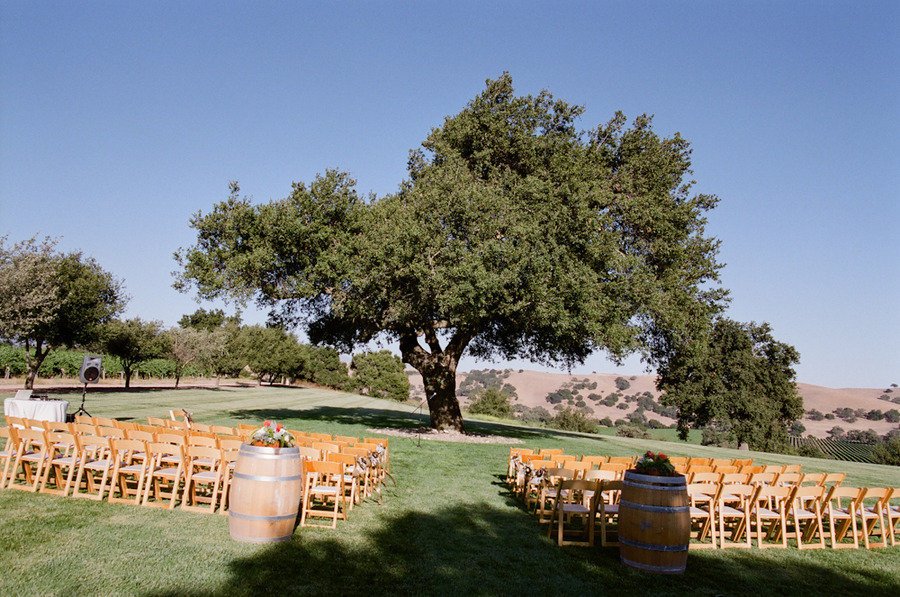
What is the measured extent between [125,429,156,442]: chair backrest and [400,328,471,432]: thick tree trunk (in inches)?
582

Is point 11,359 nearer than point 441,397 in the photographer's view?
No

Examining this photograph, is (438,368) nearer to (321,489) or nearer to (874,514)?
(321,489)

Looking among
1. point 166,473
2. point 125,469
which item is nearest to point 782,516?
point 166,473

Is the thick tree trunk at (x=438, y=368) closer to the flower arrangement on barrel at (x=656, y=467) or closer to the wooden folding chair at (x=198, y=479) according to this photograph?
the wooden folding chair at (x=198, y=479)

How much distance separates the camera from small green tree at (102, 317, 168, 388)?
131ft

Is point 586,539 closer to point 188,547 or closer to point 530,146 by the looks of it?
point 188,547

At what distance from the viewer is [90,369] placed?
16.2 metres

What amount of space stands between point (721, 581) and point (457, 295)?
11.7m

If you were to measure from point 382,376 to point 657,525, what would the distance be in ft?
226

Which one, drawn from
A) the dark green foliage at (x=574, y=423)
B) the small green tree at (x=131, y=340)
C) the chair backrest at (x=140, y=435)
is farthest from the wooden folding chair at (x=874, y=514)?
the dark green foliage at (x=574, y=423)

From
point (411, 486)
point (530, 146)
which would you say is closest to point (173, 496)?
point (411, 486)

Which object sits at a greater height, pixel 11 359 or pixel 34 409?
pixel 34 409

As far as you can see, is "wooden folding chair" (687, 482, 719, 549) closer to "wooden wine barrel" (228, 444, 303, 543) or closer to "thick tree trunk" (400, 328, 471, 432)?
"wooden wine barrel" (228, 444, 303, 543)

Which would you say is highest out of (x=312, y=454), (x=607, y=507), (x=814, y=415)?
(x=312, y=454)
